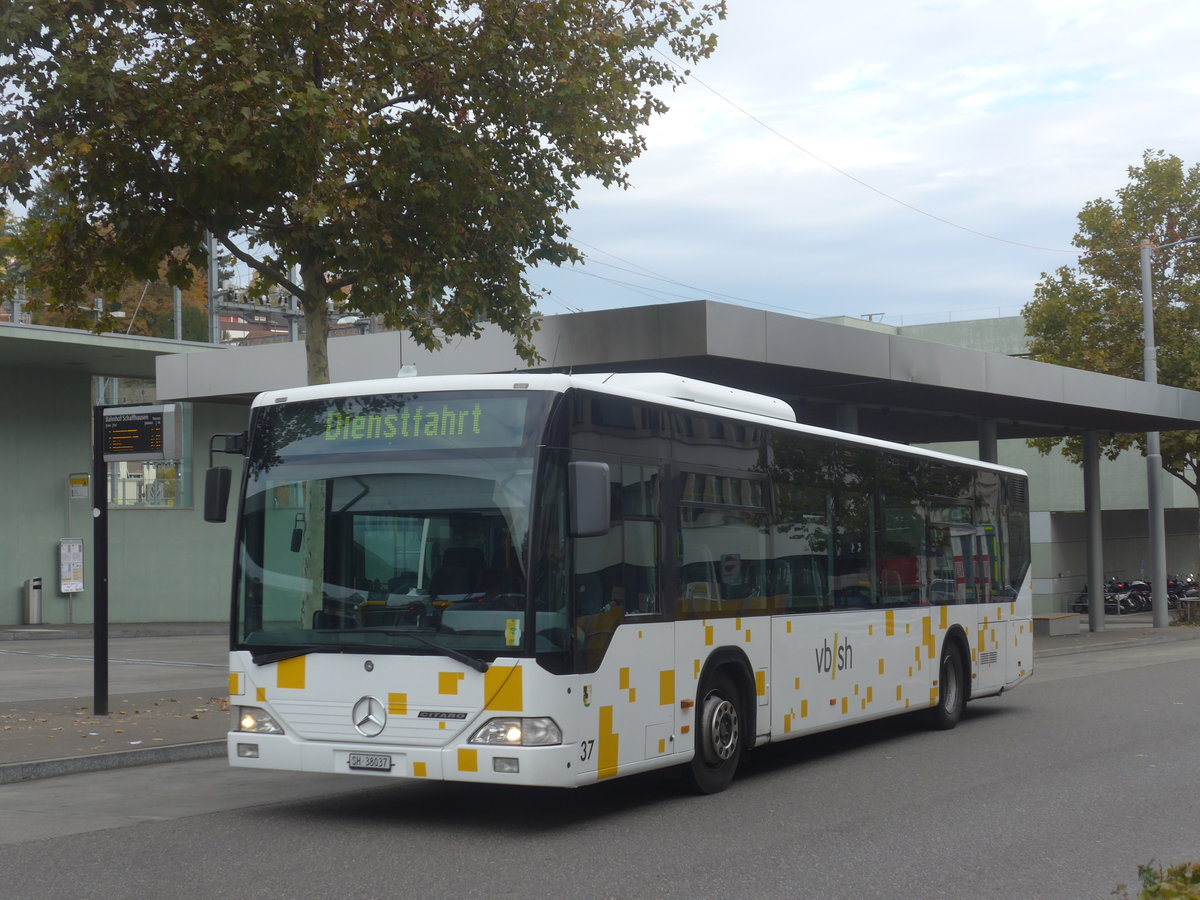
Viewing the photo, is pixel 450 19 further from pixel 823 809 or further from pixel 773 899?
pixel 773 899

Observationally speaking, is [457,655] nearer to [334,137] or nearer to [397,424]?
[397,424]

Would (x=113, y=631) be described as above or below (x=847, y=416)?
below

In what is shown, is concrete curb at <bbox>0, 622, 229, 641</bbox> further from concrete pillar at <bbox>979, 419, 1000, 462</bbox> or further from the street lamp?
the street lamp

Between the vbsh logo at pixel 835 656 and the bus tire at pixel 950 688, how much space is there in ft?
8.08

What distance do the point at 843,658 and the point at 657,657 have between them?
3380 millimetres

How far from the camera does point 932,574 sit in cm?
1470

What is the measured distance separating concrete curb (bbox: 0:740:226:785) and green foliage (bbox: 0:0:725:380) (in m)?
4.15

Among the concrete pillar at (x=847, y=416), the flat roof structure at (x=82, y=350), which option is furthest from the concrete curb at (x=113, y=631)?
the concrete pillar at (x=847, y=416)

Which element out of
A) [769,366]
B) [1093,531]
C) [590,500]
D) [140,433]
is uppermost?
[769,366]

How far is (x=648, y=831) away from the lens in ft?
29.2

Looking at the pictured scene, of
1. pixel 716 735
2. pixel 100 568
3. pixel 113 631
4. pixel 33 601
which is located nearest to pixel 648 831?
pixel 716 735

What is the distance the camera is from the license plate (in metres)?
8.76

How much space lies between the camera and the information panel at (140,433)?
45.6 feet

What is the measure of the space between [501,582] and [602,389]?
148 centimetres
